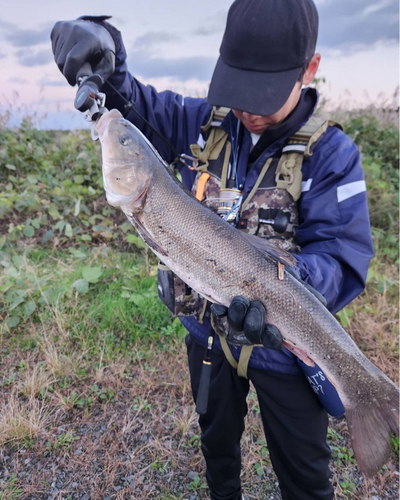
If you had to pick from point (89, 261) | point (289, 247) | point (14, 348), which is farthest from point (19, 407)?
point (289, 247)

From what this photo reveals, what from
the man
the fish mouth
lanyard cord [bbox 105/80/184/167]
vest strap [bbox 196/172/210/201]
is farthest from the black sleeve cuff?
vest strap [bbox 196/172/210/201]

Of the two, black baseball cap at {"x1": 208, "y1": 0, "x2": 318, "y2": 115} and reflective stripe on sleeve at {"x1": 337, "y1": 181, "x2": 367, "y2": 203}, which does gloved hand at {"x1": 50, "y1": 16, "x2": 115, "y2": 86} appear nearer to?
black baseball cap at {"x1": 208, "y1": 0, "x2": 318, "y2": 115}

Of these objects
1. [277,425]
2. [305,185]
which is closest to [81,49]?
[305,185]

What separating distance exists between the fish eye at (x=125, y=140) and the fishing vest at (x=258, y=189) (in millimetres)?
474

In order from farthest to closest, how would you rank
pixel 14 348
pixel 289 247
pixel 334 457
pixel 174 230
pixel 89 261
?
1. pixel 89 261
2. pixel 14 348
3. pixel 334 457
4. pixel 289 247
5. pixel 174 230

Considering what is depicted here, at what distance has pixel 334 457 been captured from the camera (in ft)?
9.77

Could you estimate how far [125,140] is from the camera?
1996 mm

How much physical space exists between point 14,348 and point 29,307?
16.9 inches

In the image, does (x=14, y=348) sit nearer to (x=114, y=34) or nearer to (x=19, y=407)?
(x=19, y=407)

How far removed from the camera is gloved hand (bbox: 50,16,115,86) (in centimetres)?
212

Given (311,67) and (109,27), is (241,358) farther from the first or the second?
(109,27)

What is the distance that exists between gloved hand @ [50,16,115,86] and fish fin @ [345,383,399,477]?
247 centimetres

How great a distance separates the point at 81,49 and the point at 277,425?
2.53 metres

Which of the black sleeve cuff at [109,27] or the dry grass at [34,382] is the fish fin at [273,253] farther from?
the dry grass at [34,382]
